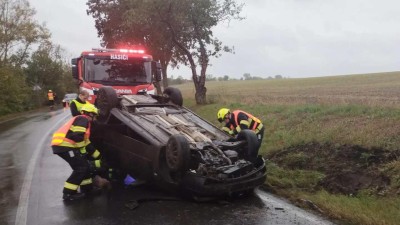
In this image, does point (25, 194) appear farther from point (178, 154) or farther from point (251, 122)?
point (251, 122)

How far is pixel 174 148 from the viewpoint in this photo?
5.66 meters

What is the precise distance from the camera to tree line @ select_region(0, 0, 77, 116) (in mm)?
27359

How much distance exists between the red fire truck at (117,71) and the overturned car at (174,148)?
4.00m

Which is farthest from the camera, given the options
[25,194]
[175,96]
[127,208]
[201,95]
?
[201,95]

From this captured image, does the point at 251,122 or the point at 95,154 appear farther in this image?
the point at 251,122

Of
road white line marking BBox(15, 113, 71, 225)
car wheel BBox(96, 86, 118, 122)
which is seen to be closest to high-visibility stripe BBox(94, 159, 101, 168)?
car wheel BBox(96, 86, 118, 122)

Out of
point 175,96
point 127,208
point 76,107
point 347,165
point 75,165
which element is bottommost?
point 127,208

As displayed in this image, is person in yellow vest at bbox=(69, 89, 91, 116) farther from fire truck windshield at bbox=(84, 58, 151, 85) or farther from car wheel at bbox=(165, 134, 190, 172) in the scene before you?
fire truck windshield at bbox=(84, 58, 151, 85)

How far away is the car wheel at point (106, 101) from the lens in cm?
727

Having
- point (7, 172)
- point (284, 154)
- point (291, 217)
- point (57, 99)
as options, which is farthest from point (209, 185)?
point (57, 99)

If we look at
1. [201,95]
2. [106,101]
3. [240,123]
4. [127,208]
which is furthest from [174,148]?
[201,95]

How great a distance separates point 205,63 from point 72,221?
53.3 ft

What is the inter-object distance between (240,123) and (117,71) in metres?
5.60

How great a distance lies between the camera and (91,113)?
23.2 ft
